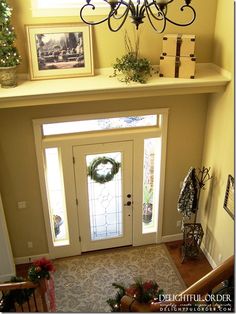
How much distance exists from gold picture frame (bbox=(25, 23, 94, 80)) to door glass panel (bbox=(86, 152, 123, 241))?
1.33 meters

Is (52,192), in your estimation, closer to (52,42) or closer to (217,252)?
(52,42)

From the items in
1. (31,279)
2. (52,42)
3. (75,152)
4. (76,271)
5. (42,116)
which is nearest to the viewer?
(31,279)

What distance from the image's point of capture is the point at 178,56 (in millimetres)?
4402

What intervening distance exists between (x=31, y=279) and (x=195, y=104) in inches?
127

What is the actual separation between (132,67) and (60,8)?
1118mm

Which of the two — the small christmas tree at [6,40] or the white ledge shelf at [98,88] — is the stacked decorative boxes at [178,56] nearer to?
the white ledge shelf at [98,88]

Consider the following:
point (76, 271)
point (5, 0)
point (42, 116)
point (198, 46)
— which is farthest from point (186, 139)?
point (5, 0)

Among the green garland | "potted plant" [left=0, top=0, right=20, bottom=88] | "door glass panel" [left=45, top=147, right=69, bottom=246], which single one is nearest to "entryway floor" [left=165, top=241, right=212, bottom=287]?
the green garland

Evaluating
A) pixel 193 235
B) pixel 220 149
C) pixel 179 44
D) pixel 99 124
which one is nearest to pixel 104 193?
pixel 99 124

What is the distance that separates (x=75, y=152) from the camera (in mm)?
4996

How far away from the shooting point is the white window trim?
4129mm

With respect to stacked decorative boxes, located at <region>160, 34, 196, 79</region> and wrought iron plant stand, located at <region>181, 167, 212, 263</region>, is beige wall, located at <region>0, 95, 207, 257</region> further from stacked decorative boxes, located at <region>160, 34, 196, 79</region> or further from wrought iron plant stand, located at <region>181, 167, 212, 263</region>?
stacked decorative boxes, located at <region>160, 34, 196, 79</region>

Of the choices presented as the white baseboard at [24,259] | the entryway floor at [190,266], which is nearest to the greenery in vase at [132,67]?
the entryway floor at [190,266]

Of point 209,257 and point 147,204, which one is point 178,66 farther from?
point 209,257
